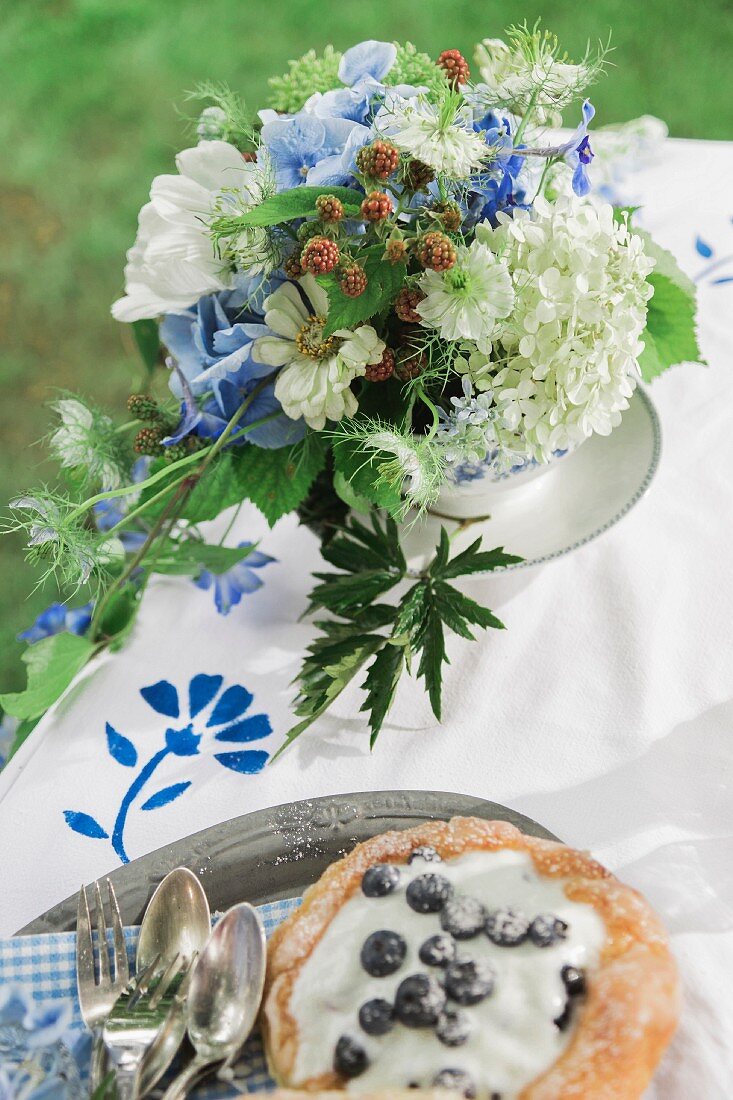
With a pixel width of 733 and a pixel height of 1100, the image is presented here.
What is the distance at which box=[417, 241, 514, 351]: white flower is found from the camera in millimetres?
691

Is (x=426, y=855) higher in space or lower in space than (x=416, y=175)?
lower

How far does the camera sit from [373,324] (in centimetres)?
77

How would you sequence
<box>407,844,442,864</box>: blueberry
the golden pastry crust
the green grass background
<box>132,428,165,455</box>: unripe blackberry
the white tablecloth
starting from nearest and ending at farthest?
1. the golden pastry crust
2. <box>407,844,442,864</box>: blueberry
3. the white tablecloth
4. <box>132,428,165,455</box>: unripe blackberry
5. the green grass background

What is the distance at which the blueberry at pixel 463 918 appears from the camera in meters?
0.57

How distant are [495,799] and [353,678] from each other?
17 centimetres

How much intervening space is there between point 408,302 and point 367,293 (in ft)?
0.12

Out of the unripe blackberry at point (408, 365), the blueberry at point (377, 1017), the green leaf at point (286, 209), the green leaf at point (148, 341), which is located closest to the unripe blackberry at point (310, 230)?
the green leaf at point (286, 209)

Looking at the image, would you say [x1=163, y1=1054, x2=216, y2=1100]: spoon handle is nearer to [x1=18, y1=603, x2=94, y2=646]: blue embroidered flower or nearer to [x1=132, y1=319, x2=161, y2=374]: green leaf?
[x1=18, y1=603, x2=94, y2=646]: blue embroidered flower

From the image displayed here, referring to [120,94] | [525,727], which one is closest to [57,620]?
[525,727]

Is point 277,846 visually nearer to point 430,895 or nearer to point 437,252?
point 430,895

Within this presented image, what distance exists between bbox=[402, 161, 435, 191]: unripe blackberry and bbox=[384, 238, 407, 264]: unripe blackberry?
53mm

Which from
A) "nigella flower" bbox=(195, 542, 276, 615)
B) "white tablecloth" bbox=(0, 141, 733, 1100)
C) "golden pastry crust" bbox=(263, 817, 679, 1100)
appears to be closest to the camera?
"golden pastry crust" bbox=(263, 817, 679, 1100)

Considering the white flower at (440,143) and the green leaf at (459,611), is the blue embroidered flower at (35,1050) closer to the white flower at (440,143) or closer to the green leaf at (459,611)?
the green leaf at (459,611)

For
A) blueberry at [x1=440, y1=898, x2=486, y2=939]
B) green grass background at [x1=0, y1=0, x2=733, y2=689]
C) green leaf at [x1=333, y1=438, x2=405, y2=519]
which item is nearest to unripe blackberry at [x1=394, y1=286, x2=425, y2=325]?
green leaf at [x1=333, y1=438, x2=405, y2=519]
